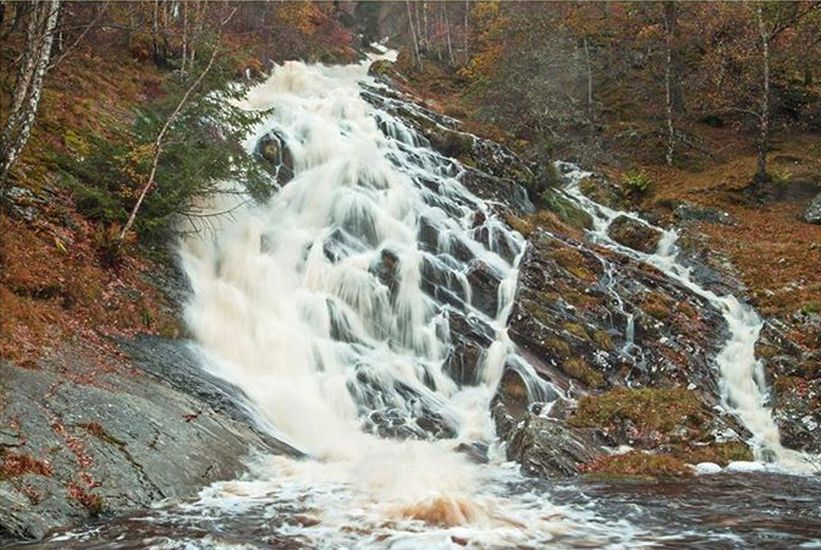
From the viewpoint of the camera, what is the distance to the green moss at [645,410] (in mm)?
11344

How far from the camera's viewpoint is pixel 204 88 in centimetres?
1487

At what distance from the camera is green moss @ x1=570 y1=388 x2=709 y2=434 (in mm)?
11344

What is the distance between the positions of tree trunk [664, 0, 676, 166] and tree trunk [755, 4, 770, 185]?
3.25 metres

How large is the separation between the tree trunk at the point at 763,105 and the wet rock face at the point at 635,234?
16.9 ft

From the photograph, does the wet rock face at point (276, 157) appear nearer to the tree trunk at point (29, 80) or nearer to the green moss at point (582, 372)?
the tree trunk at point (29, 80)

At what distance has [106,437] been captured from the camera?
7.50 metres

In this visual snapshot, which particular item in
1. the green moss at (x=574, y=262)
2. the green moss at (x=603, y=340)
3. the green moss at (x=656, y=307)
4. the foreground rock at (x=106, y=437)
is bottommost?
the foreground rock at (x=106, y=437)

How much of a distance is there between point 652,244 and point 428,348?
Answer: 32.1 ft

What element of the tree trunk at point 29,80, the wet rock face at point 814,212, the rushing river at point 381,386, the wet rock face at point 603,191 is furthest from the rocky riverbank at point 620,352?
the tree trunk at point 29,80

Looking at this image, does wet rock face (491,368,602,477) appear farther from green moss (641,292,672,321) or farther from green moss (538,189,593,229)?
green moss (538,189,593,229)

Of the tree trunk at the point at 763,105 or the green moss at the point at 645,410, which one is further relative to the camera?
the tree trunk at the point at 763,105

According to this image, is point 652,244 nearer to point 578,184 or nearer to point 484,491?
point 578,184

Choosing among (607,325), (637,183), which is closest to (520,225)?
(607,325)

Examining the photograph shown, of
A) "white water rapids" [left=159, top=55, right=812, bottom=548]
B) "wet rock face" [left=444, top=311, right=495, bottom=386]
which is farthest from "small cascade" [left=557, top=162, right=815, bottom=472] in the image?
"wet rock face" [left=444, top=311, right=495, bottom=386]
